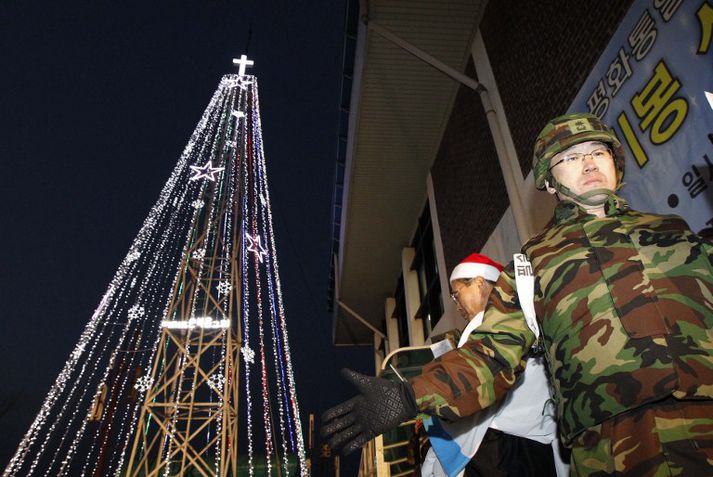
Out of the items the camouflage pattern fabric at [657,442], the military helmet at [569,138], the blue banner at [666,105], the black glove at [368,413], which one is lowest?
the camouflage pattern fabric at [657,442]

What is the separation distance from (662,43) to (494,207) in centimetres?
386

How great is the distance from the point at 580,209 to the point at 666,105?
177 centimetres

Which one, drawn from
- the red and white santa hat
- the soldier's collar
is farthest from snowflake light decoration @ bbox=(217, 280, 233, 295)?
the soldier's collar

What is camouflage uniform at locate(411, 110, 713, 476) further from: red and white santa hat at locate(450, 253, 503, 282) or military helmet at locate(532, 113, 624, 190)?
red and white santa hat at locate(450, 253, 503, 282)

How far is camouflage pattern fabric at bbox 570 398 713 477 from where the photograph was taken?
0.96 metres

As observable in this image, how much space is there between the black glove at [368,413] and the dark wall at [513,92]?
3805 mm

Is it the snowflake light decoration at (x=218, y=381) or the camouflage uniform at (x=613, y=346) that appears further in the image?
the snowflake light decoration at (x=218, y=381)

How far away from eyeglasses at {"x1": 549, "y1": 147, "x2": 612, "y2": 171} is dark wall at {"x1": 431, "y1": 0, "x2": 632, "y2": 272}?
2.46 metres

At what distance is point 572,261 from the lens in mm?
1369

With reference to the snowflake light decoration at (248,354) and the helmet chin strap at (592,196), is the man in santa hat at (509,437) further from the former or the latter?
the snowflake light decoration at (248,354)

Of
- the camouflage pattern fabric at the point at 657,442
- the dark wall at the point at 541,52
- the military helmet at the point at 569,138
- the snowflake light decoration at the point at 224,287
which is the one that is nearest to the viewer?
the camouflage pattern fabric at the point at 657,442

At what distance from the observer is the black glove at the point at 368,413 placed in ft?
3.78

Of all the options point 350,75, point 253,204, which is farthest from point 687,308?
point 253,204

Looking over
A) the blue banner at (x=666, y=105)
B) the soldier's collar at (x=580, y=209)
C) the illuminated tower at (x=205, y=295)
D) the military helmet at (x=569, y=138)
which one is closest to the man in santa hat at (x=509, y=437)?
the soldier's collar at (x=580, y=209)
